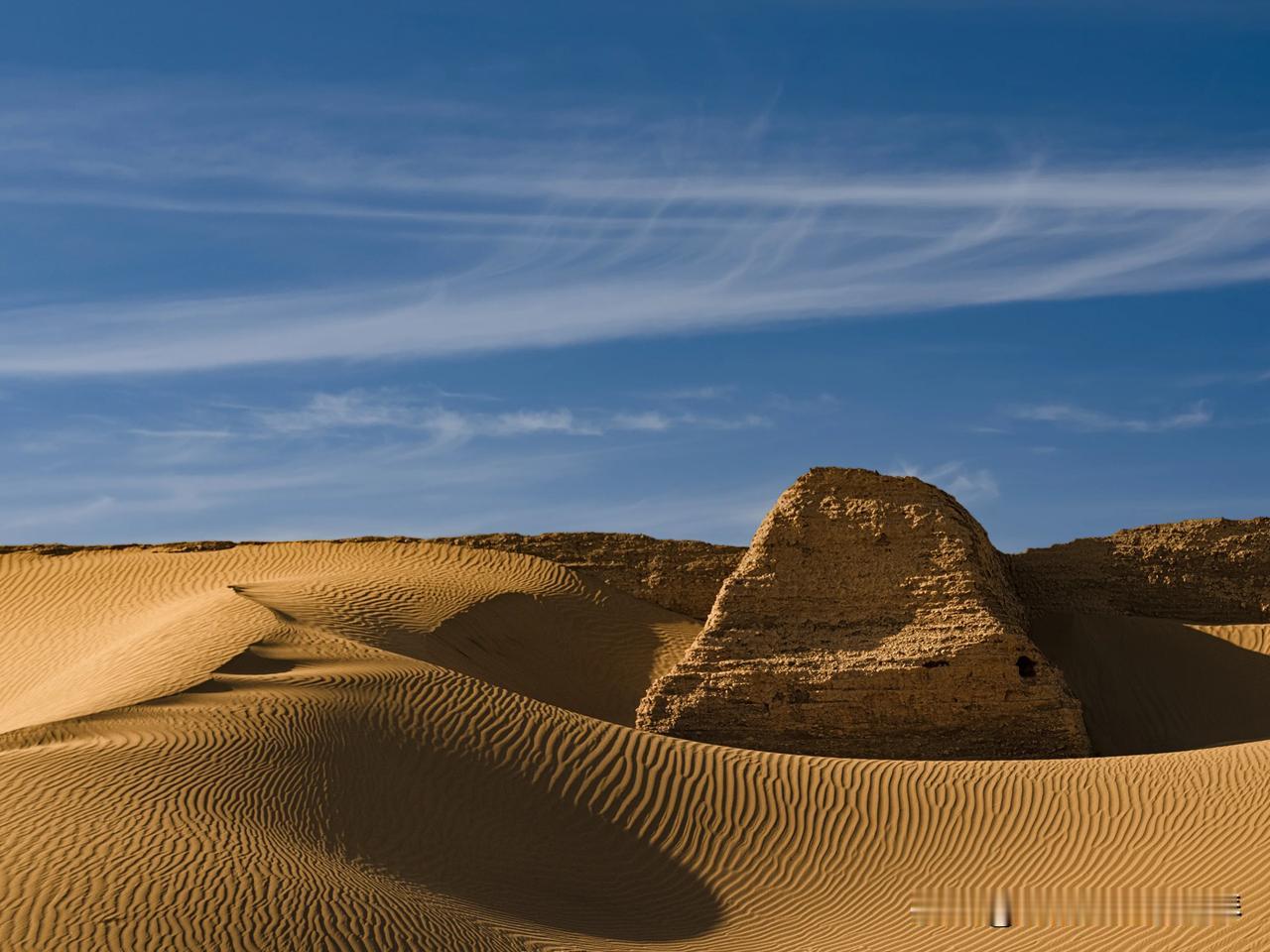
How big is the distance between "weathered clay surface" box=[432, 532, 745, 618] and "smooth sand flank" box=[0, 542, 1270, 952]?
22.6 ft

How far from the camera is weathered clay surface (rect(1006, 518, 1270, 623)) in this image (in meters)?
28.1

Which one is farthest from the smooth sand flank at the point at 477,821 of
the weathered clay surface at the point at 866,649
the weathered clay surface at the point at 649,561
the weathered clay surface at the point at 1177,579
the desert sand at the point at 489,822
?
the weathered clay surface at the point at 649,561

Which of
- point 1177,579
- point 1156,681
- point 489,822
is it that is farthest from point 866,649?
point 1177,579

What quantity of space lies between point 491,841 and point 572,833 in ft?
3.88

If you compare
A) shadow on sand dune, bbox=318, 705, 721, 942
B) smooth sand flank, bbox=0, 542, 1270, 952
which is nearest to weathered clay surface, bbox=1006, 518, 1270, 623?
smooth sand flank, bbox=0, 542, 1270, 952

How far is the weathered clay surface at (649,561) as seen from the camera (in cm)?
3036

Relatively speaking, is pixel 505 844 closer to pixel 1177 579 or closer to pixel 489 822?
pixel 489 822

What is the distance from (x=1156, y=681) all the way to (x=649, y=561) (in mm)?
10073

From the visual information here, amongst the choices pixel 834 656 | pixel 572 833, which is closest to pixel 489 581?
pixel 834 656

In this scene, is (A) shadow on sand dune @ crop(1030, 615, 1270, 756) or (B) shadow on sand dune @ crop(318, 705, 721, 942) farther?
(A) shadow on sand dune @ crop(1030, 615, 1270, 756)

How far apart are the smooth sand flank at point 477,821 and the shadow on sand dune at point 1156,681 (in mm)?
1079

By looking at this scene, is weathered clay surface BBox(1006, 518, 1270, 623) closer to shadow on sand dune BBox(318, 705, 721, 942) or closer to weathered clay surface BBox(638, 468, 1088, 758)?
weathered clay surface BBox(638, 468, 1088, 758)

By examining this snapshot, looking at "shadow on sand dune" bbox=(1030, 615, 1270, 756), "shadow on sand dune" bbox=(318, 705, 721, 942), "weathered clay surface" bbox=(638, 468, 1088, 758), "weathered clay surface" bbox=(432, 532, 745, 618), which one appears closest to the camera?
"shadow on sand dune" bbox=(318, 705, 721, 942)

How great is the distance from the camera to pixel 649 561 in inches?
1217
